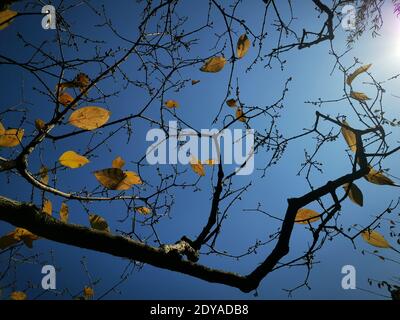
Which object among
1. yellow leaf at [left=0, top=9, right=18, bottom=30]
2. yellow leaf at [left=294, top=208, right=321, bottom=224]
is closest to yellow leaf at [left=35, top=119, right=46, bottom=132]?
yellow leaf at [left=0, top=9, right=18, bottom=30]

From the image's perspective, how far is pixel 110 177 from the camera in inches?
72.2

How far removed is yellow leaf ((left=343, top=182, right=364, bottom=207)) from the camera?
1753 mm

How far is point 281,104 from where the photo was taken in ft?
7.95

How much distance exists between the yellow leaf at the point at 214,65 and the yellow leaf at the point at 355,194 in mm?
1220

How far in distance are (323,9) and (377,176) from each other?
1.27 metres

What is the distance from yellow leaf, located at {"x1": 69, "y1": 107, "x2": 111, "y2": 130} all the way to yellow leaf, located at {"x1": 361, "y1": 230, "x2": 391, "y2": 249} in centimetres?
177

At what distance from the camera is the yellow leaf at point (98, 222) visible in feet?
6.26

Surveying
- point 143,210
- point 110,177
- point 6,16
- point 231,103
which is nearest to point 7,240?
point 110,177

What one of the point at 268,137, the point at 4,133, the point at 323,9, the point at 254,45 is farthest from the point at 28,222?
the point at 323,9

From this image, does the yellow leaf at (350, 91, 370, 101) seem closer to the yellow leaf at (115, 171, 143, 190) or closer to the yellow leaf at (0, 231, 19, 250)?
the yellow leaf at (115, 171, 143, 190)

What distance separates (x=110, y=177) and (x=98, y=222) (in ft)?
1.06

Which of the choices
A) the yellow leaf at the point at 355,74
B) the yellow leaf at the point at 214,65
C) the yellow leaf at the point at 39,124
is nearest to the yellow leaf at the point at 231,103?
the yellow leaf at the point at 214,65

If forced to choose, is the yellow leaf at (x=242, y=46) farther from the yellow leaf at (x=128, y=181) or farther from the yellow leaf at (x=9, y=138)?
the yellow leaf at (x=9, y=138)

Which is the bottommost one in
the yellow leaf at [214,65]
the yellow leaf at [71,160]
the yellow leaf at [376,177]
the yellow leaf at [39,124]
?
the yellow leaf at [376,177]
